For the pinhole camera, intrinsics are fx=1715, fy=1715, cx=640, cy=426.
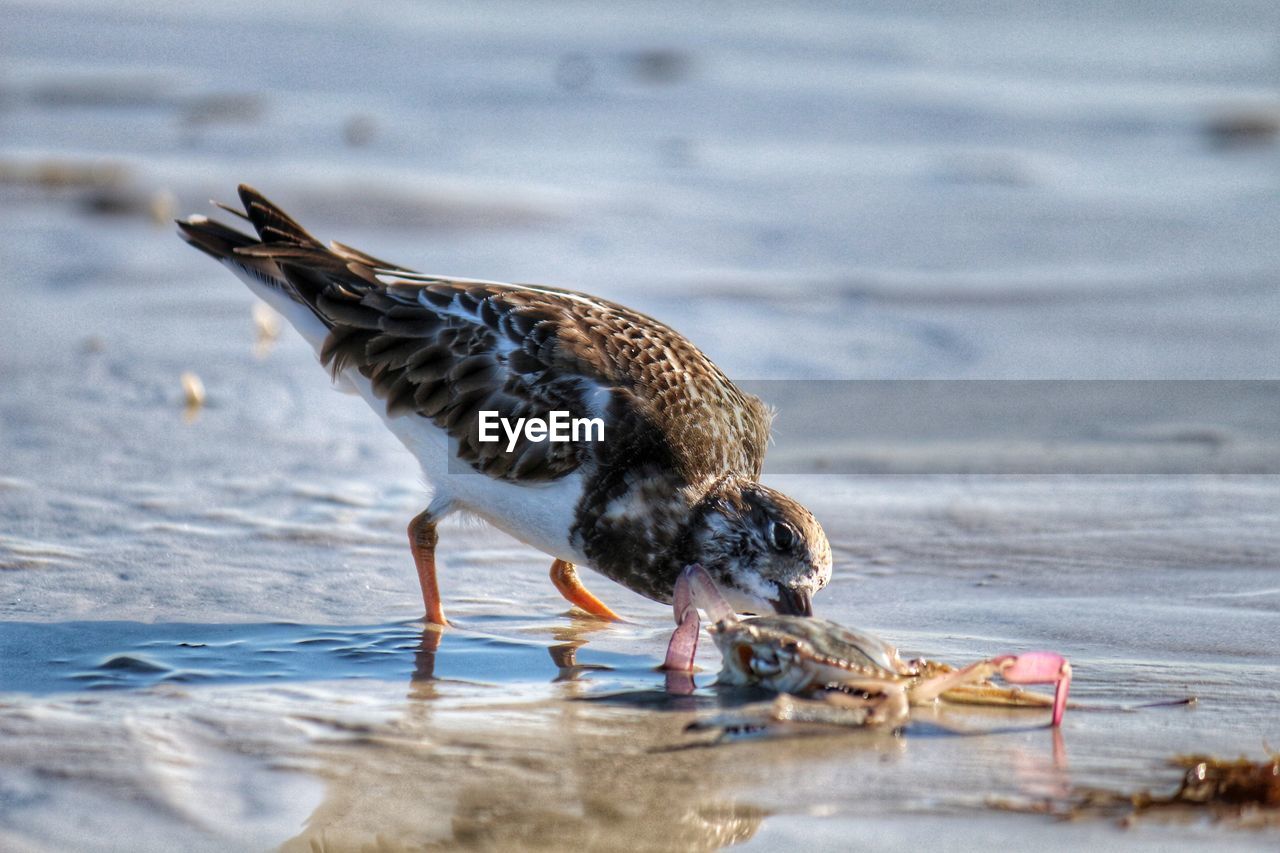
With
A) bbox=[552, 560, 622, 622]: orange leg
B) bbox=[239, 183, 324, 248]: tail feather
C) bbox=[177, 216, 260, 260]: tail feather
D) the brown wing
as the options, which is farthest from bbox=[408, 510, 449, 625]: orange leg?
bbox=[177, 216, 260, 260]: tail feather

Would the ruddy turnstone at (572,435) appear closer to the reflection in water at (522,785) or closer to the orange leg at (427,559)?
the orange leg at (427,559)

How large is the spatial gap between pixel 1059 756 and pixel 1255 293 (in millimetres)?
4966

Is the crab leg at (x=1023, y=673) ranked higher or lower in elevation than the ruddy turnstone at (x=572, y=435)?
lower

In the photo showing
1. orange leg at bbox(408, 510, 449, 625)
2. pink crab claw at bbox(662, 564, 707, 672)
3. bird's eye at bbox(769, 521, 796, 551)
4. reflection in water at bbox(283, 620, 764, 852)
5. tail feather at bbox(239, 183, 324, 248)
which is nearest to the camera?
reflection in water at bbox(283, 620, 764, 852)

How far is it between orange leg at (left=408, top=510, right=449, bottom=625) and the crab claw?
146 cm

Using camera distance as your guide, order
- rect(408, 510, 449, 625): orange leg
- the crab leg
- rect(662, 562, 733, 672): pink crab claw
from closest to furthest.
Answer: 1. the crab leg
2. rect(662, 562, 733, 672): pink crab claw
3. rect(408, 510, 449, 625): orange leg

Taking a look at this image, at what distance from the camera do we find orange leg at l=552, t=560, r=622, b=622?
4395 mm

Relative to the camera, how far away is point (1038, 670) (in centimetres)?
339

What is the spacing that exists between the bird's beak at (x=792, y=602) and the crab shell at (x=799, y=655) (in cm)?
27

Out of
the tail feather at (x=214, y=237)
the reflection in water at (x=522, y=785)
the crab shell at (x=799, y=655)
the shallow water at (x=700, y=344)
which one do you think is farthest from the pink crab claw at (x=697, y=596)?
the tail feather at (x=214, y=237)

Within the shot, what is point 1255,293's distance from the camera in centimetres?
761

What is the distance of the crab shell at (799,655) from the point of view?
3.43 m

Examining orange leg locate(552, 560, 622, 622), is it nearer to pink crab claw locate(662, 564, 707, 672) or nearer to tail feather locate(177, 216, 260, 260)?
pink crab claw locate(662, 564, 707, 672)

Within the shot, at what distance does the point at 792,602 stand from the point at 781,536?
16 cm
